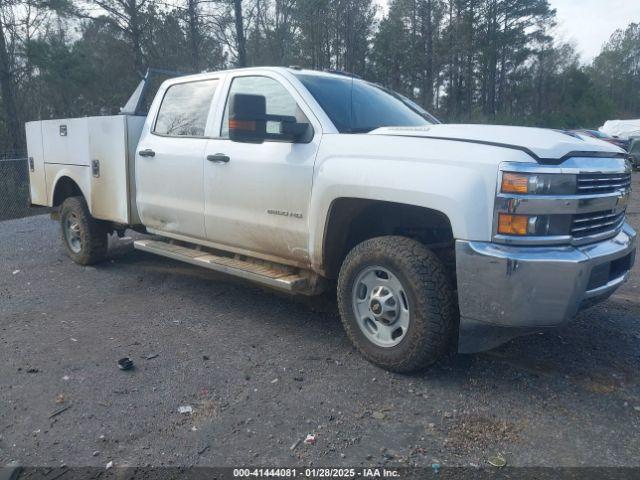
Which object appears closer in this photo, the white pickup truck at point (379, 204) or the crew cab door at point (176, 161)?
the white pickup truck at point (379, 204)

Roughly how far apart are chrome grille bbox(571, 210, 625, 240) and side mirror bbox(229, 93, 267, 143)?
2.12 m

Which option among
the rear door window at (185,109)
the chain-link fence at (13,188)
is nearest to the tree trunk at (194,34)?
the chain-link fence at (13,188)

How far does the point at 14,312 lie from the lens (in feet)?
17.4

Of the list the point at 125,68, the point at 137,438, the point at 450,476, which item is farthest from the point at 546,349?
the point at 125,68

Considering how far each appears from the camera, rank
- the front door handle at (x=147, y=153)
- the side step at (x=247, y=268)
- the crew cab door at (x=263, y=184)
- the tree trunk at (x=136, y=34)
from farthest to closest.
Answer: the tree trunk at (x=136, y=34) → the front door handle at (x=147, y=153) → the side step at (x=247, y=268) → the crew cab door at (x=263, y=184)

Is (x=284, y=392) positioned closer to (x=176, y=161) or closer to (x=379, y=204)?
(x=379, y=204)

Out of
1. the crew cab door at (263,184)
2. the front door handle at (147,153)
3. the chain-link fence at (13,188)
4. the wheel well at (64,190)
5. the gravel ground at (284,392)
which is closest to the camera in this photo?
the gravel ground at (284,392)

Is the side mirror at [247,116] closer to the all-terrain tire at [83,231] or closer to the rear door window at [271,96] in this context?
the rear door window at [271,96]

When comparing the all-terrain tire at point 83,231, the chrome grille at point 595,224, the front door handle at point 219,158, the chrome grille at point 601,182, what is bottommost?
the all-terrain tire at point 83,231

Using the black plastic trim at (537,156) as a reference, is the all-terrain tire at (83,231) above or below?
below

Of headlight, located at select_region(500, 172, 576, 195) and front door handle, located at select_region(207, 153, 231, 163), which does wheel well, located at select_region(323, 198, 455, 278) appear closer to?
headlight, located at select_region(500, 172, 576, 195)

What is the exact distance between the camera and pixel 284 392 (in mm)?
3586

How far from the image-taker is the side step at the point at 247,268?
14.1 feet

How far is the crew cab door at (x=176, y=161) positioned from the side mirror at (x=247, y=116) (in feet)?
3.48
